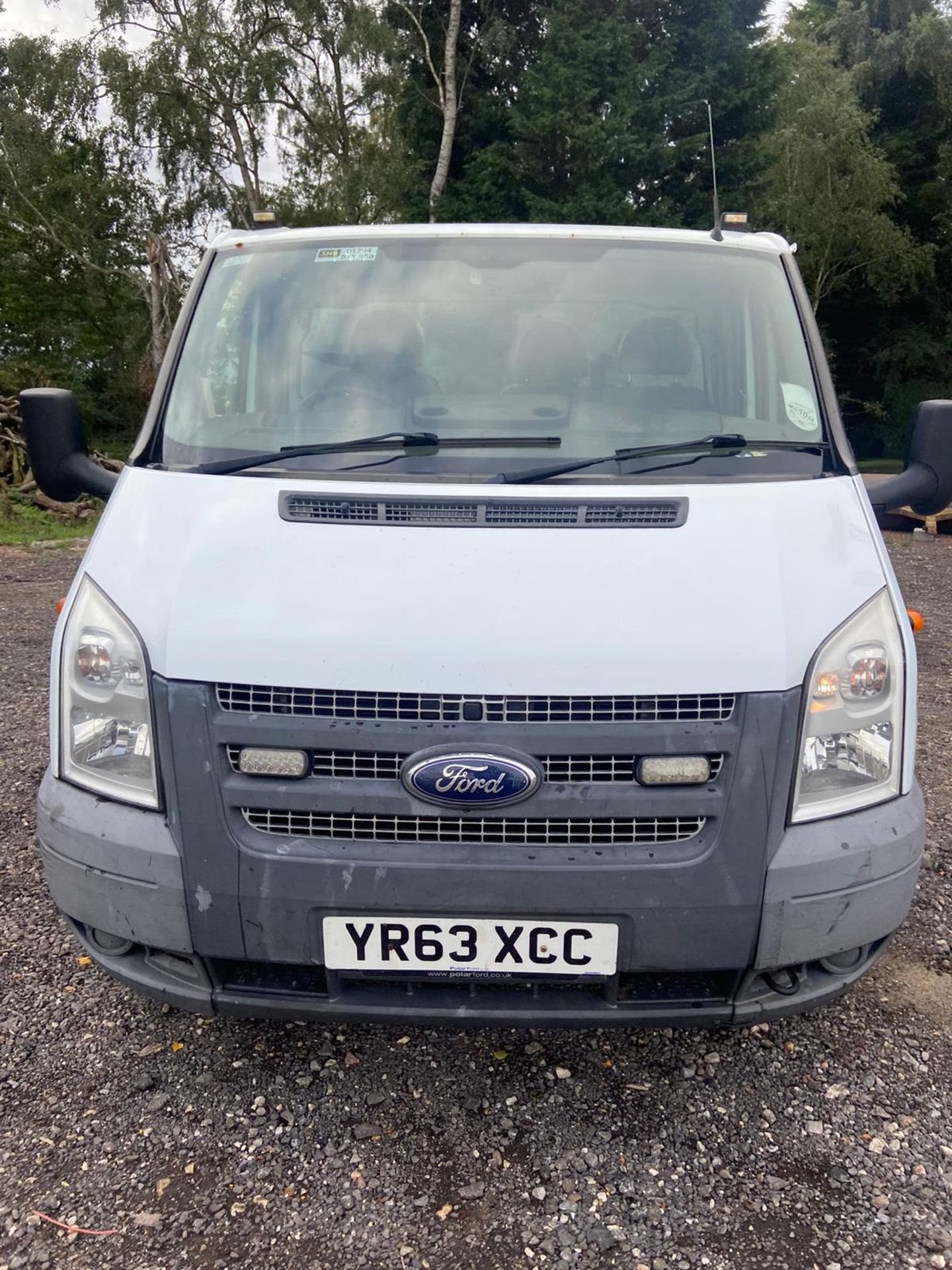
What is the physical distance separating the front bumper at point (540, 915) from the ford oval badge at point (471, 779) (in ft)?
0.73

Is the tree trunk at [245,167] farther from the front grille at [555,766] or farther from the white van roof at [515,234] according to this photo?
the front grille at [555,766]

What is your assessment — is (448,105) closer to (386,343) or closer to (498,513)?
(386,343)

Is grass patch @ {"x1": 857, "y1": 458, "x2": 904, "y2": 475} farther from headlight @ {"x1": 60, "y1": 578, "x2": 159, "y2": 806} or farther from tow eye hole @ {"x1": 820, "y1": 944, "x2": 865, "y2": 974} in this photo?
headlight @ {"x1": 60, "y1": 578, "x2": 159, "y2": 806}

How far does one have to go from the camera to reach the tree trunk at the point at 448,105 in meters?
27.6

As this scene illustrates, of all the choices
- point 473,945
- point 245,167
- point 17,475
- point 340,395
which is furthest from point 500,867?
point 245,167

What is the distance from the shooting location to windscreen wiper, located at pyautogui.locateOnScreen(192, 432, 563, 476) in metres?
2.60

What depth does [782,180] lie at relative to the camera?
32.0 meters

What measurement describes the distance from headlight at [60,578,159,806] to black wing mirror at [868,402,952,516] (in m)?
2.07

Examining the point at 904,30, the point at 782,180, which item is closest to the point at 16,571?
the point at 782,180

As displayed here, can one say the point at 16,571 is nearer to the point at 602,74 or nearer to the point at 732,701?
the point at 732,701

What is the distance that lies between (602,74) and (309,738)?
29.1 m

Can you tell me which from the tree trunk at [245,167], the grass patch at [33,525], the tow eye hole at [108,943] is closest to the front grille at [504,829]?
the tow eye hole at [108,943]

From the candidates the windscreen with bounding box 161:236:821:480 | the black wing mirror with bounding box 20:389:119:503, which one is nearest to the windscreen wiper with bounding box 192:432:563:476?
the windscreen with bounding box 161:236:821:480

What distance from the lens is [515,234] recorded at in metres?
3.11
